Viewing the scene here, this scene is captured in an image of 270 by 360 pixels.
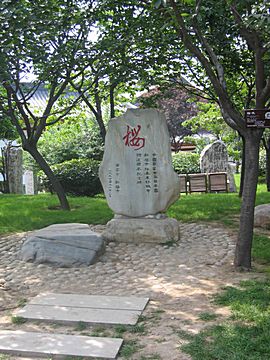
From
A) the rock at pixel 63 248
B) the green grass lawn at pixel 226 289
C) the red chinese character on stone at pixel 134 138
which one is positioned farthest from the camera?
the red chinese character on stone at pixel 134 138

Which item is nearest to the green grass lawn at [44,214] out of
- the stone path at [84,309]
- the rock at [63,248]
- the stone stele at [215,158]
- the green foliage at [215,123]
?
the rock at [63,248]

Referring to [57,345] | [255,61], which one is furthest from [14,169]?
[57,345]

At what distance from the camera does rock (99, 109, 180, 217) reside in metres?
7.64

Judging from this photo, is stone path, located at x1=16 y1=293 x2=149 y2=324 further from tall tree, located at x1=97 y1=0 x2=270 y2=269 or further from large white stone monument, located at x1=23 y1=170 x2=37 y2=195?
large white stone monument, located at x1=23 y1=170 x2=37 y2=195

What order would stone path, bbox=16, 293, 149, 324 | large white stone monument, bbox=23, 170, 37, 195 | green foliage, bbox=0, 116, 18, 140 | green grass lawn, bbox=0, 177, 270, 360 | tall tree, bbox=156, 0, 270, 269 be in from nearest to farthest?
green grass lawn, bbox=0, 177, 270, 360 → stone path, bbox=16, 293, 149, 324 → tall tree, bbox=156, 0, 270, 269 → green foliage, bbox=0, 116, 18, 140 → large white stone monument, bbox=23, 170, 37, 195

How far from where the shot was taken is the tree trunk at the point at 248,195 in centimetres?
573

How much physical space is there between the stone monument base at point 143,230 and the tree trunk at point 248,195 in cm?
173

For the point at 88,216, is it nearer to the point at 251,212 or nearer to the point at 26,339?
the point at 251,212

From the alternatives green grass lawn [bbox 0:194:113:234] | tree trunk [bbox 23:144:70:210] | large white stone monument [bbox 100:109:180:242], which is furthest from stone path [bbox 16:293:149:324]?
tree trunk [bbox 23:144:70:210]

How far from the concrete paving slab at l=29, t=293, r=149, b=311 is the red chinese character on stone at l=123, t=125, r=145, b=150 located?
336 centimetres

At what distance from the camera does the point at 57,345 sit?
370 centimetres

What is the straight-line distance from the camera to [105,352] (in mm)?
3562

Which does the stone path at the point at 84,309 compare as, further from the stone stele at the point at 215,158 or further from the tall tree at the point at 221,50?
the stone stele at the point at 215,158

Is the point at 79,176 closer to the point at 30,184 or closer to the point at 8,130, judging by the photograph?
the point at 8,130
